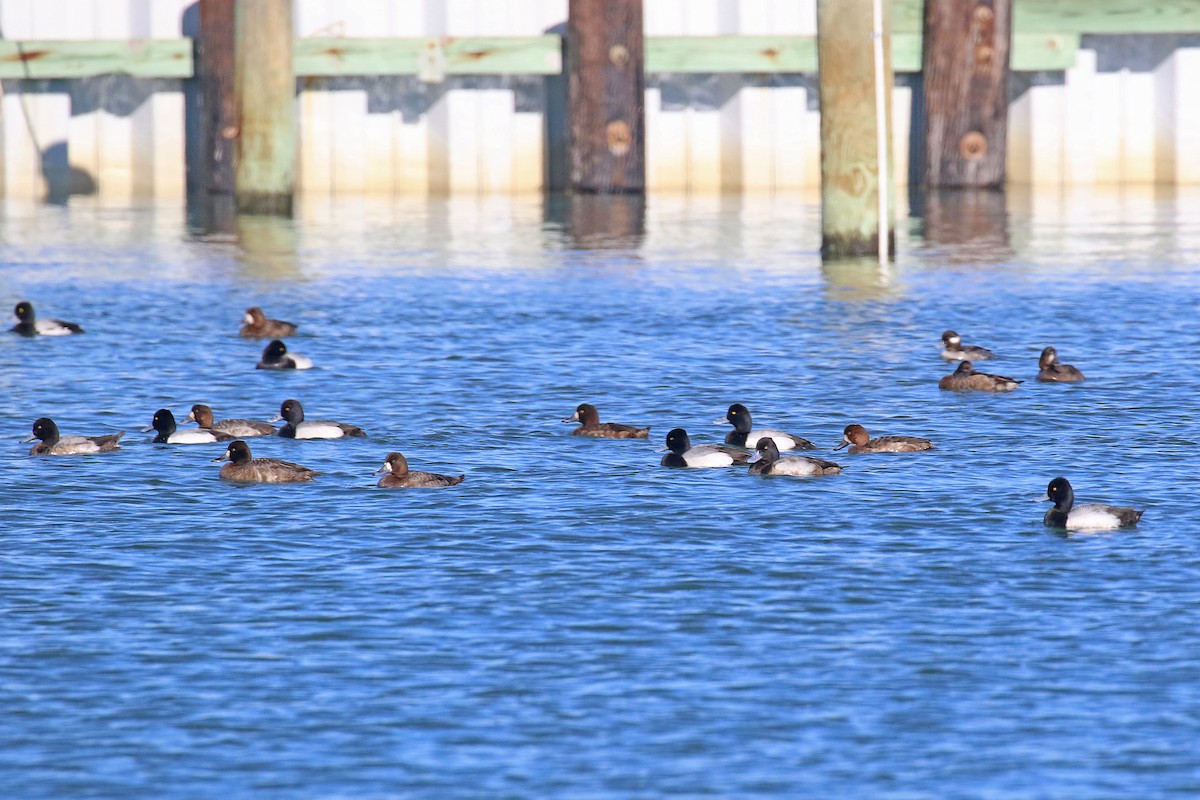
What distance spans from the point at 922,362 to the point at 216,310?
8.02m

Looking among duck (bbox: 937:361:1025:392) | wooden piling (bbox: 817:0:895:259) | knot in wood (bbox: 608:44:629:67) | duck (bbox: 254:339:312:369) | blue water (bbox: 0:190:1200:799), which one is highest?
knot in wood (bbox: 608:44:629:67)

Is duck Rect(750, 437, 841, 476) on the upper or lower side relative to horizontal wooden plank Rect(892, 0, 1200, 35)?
lower

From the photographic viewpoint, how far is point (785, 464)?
14.5 metres

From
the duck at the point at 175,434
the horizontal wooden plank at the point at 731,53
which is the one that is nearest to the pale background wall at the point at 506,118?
the horizontal wooden plank at the point at 731,53

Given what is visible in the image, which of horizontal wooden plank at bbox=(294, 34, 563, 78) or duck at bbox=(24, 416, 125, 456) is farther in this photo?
horizontal wooden plank at bbox=(294, 34, 563, 78)

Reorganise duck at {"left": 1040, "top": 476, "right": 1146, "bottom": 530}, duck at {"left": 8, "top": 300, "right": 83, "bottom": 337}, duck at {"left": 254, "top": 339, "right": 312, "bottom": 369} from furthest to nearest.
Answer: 1. duck at {"left": 8, "top": 300, "right": 83, "bottom": 337}
2. duck at {"left": 254, "top": 339, "right": 312, "bottom": 369}
3. duck at {"left": 1040, "top": 476, "right": 1146, "bottom": 530}

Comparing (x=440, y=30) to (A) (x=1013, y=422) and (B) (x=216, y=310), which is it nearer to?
(B) (x=216, y=310)

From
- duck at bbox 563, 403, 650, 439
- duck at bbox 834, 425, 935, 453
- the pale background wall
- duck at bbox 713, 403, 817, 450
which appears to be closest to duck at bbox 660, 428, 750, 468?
duck at bbox 713, 403, 817, 450

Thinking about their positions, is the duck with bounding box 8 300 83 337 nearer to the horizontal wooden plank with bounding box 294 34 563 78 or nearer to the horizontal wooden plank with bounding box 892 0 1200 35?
the horizontal wooden plank with bounding box 294 34 563 78

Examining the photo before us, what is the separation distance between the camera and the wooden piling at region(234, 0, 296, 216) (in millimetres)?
30359

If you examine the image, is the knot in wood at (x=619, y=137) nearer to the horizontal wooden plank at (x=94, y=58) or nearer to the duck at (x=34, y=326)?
the horizontal wooden plank at (x=94, y=58)

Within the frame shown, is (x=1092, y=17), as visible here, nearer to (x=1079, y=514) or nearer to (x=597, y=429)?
(x=597, y=429)

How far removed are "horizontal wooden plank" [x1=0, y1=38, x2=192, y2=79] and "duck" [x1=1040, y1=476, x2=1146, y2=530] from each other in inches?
933

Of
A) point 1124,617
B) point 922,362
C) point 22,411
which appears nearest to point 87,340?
point 22,411
